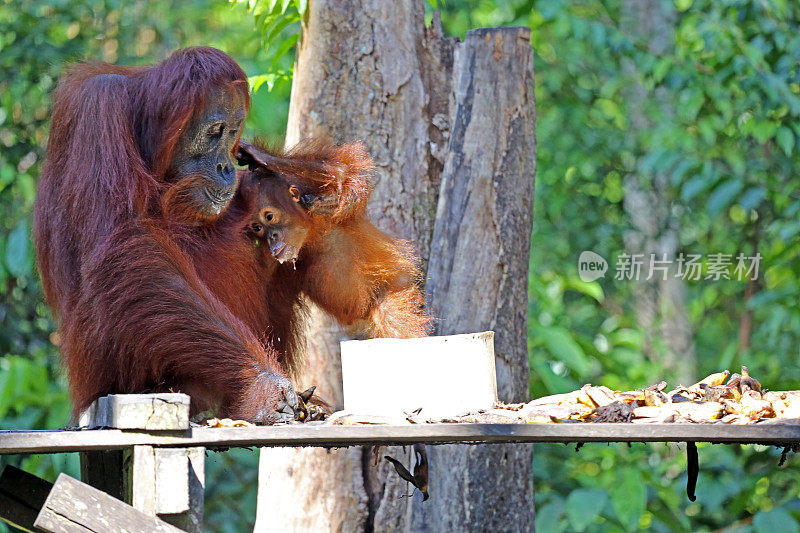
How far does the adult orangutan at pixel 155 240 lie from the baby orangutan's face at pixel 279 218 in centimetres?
6

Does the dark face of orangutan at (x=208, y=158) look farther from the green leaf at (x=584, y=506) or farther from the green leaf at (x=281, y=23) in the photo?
the green leaf at (x=584, y=506)

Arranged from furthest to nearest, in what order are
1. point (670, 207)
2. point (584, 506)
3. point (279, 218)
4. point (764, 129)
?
point (670, 207), point (764, 129), point (584, 506), point (279, 218)

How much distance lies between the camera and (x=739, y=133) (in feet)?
17.5

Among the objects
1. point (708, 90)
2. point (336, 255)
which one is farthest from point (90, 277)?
point (708, 90)

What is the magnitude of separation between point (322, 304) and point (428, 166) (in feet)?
1.99

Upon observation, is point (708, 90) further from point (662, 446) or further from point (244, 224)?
point (244, 224)

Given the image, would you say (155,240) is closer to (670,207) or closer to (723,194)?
(723,194)

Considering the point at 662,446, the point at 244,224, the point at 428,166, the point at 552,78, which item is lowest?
the point at 662,446

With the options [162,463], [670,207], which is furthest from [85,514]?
[670,207]

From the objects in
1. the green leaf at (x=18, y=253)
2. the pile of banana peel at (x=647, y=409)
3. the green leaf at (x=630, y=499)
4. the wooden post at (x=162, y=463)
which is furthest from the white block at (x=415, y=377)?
the green leaf at (x=18, y=253)

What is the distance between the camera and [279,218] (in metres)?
2.41

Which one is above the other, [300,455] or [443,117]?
[443,117]

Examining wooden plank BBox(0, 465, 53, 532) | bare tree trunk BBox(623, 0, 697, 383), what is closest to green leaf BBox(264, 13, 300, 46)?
wooden plank BBox(0, 465, 53, 532)

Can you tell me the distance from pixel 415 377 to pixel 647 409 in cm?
43
